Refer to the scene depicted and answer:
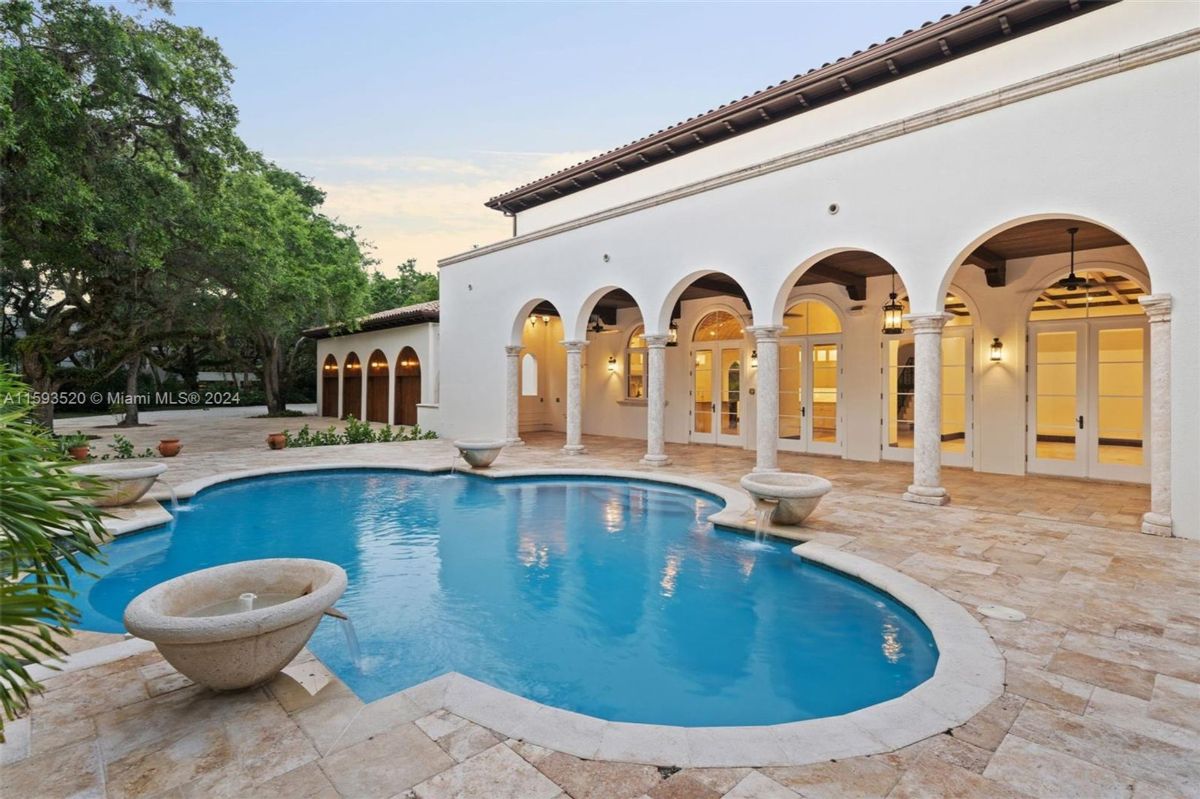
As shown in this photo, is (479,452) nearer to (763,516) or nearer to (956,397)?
(763,516)

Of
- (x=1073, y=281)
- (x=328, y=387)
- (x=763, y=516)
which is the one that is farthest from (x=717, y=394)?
(x=328, y=387)

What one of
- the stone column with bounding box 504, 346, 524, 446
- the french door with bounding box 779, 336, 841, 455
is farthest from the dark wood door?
the french door with bounding box 779, 336, 841, 455

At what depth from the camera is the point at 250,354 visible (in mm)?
31078

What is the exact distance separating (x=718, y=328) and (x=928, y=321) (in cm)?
772

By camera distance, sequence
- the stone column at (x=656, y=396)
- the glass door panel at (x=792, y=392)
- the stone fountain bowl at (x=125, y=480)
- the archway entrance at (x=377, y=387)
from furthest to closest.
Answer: the archway entrance at (x=377, y=387) → the glass door panel at (x=792, y=392) → the stone column at (x=656, y=396) → the stone fountain bowl at (x=125, y=480)

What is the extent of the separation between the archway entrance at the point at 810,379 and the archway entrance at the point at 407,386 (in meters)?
12.3

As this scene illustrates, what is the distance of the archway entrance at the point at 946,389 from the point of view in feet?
38.3

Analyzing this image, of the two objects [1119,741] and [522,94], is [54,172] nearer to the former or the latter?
[522,94]

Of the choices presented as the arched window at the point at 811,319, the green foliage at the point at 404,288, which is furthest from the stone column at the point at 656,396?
the green foliage at the point at 404,288

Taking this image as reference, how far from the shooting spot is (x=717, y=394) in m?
16.0

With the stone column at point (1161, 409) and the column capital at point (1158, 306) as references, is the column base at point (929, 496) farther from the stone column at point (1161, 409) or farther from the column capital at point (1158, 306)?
the column capital at point (1158, 306)

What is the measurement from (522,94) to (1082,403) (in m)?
13.6

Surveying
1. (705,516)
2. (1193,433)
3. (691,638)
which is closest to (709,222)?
(705,516)

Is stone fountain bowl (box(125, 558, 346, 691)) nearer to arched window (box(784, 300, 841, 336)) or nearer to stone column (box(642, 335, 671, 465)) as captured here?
stone column (box(642, 335, 671, 465))
